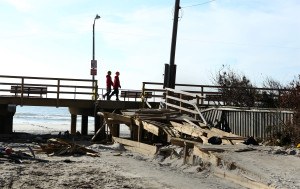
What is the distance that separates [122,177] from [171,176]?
1094mm

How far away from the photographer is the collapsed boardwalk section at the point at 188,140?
1034cm

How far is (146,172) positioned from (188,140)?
2450mm

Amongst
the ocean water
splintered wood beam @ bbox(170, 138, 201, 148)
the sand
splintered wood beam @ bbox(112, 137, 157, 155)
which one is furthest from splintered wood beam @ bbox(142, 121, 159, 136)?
the ocean water

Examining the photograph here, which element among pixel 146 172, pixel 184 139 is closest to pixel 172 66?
pixel 184 139

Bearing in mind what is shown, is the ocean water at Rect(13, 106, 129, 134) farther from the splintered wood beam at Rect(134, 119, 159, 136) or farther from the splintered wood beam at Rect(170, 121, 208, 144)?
the splintered wood beam at Rect(170, 121, 208, 144)

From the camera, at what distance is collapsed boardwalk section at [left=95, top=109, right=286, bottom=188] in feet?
33.9

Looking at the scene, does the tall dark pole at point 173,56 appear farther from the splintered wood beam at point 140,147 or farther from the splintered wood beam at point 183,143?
the splintered wood beam at point 183,143

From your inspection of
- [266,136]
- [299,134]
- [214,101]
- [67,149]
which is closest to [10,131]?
[214,101]

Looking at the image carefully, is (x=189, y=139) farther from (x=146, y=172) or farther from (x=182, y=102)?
(x=182, y=102)

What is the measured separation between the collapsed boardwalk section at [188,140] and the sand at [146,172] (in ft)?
0.37

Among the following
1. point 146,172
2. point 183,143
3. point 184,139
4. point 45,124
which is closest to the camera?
point 146,172

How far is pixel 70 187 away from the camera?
9453mm

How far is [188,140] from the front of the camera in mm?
13961

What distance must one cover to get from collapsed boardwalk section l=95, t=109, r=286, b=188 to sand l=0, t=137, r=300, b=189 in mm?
113
